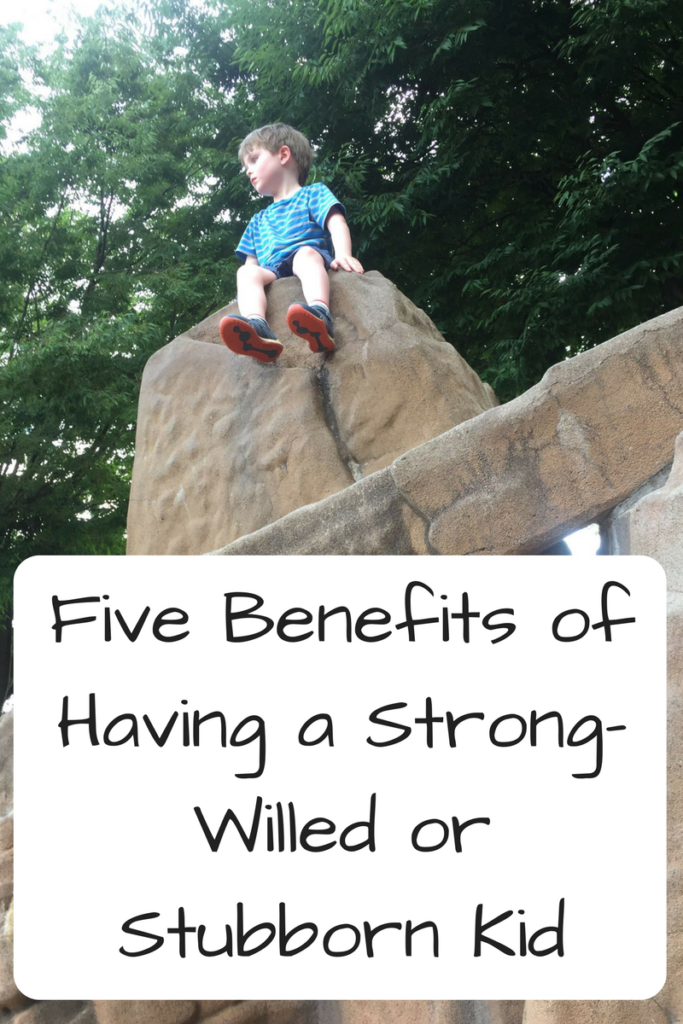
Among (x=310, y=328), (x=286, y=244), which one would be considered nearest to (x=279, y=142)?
(x=286, y=244)

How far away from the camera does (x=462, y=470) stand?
8.34ft

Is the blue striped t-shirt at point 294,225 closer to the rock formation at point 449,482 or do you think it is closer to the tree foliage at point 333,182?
the rock formation at point 449,482

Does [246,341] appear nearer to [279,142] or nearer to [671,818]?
[279,142]

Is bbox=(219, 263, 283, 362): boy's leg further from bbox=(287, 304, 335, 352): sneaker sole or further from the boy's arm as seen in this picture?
the boy's arm

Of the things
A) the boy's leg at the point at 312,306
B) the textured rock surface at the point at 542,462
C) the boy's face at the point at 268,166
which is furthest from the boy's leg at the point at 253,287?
the textured rock surface at the point at 542,462

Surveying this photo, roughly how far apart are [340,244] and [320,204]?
215mm

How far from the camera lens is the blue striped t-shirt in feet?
13.4

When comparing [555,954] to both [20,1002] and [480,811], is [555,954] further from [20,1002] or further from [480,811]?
[20,1002]

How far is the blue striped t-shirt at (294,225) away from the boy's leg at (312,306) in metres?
0.10

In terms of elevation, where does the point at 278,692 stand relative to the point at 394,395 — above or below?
below

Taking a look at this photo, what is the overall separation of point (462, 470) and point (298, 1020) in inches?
55.9

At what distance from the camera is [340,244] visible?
13.2 feet

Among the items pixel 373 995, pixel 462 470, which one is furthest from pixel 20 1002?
pixel 462 470

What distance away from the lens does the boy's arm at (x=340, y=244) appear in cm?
401
